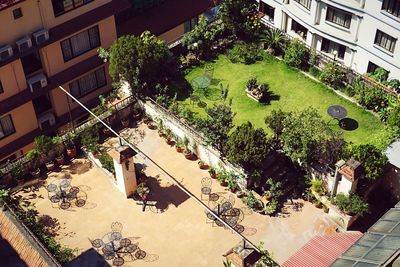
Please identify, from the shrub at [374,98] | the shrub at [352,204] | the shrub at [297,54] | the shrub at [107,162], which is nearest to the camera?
the shrub at [352,204]

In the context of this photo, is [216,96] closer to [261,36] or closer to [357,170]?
[261,36]

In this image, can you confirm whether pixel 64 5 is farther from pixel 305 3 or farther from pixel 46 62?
pixel 305 3

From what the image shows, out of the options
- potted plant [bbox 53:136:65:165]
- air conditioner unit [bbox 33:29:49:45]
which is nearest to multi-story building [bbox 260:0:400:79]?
air conditioner unit [bbox 33:29:49:45]

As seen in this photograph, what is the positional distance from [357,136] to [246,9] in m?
15.3

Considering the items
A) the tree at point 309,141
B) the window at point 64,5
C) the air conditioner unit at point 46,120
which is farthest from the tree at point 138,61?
the tree at point 309,141

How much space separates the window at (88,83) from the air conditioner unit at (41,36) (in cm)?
543

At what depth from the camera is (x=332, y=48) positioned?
5044 cm

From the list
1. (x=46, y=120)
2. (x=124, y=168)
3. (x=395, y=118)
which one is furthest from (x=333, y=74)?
(x=46, y=120)

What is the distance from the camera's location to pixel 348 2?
45906 mm

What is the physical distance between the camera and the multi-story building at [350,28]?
44.7 metres

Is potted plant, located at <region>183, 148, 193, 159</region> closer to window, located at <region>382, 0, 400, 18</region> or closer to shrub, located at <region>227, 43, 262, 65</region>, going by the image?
shrub, located at <region>227, 43, 262, 65</region>

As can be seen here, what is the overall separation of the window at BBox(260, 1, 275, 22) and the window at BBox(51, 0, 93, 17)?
19.7 m

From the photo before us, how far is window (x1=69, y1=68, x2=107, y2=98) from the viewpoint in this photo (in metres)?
45.8

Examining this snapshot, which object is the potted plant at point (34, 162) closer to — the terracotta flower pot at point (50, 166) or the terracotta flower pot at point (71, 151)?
the terracotta flower pot at point (50, 166)
